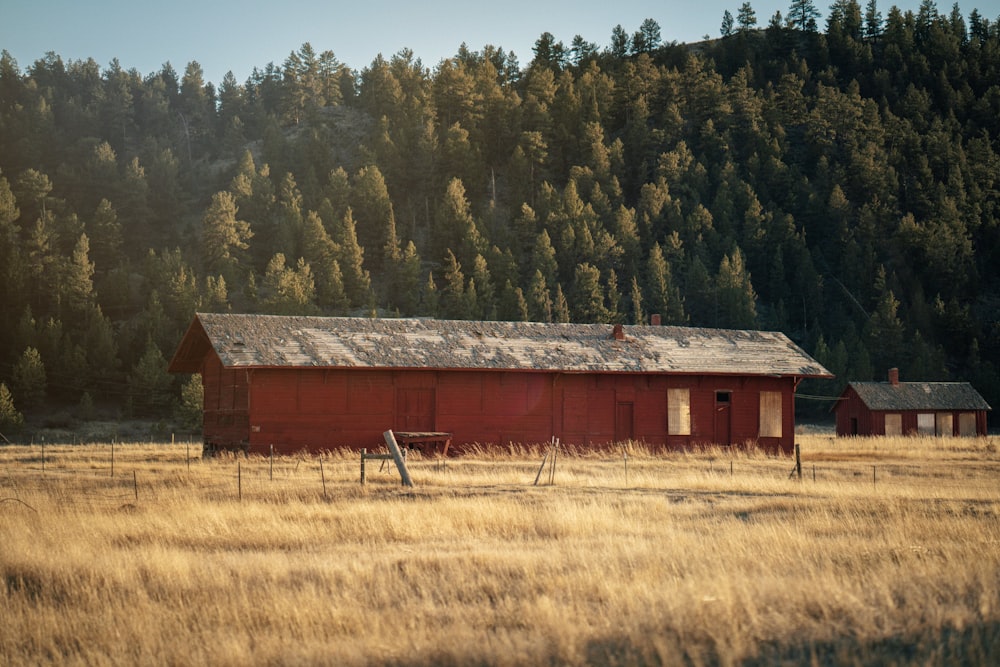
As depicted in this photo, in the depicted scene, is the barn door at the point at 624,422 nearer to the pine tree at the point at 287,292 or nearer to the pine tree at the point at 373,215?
the pine tree at the point at 287,292

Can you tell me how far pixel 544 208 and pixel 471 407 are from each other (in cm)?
7213

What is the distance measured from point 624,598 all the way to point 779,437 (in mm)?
32521

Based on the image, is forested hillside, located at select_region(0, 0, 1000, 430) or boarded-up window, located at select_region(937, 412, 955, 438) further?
forested hillside, located at select_region(0, 0, 1000, 430)

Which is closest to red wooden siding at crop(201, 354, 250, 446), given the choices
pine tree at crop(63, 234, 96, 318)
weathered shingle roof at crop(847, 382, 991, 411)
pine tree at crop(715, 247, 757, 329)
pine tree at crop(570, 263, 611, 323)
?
weathered shingle roof at crop(847, 382, 991, 411)

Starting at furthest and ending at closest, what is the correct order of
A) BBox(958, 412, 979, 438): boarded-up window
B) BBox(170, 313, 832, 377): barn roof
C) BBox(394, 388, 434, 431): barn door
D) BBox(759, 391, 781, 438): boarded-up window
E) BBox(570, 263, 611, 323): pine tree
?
1. BBox(570, 263, 611, 323): pine tree
2. BBox(958, 412, 979, 438): boarded-up window
3. BBox(759, 391, 781, 438): boarded-up window
4. BBox(394, 388, 434, 431): barn door
5. BBox(170, 313, 832, 377): barn roof

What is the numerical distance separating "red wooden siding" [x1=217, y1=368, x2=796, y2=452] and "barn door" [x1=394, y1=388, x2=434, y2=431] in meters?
0.04

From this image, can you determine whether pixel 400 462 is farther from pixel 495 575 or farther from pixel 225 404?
pixel 225 404

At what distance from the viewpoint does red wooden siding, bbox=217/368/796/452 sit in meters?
35.1

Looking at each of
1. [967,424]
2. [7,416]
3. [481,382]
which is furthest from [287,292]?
[967,424]

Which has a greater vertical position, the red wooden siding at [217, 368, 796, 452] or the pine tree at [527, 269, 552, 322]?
the pine tree at [527, 269, 552, 322]

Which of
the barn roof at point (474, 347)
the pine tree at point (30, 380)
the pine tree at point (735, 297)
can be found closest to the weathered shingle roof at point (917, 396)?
the barn roof at point (474, 347)

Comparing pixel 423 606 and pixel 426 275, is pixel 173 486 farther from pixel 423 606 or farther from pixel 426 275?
pixel 426 275

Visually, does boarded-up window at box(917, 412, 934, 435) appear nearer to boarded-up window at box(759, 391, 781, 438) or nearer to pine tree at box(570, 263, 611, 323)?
boarded-up window at box(759, 391, 781, 438)

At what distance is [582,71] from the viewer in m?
158
